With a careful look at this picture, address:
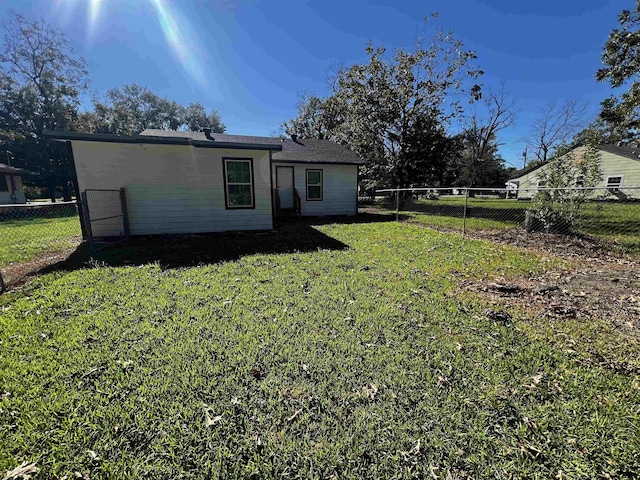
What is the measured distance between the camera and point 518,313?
3.53 m

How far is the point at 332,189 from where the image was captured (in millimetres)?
13422

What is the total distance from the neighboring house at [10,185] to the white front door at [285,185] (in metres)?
20.0

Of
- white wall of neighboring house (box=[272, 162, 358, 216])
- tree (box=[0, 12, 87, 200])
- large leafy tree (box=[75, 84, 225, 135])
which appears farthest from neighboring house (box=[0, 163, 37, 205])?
white wall of neighboring house (box=[272, 162, 358, 216])

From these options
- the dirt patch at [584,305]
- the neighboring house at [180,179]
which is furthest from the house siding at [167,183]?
the dirt patch at [584,305]

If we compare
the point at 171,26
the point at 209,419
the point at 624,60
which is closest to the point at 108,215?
the point at 171,26

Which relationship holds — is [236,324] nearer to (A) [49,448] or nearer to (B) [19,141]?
(A) [49,448]

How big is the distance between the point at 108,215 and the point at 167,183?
6.04 ft

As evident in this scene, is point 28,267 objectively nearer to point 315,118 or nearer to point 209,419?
point 209,419

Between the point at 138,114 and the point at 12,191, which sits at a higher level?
the point at 138,114

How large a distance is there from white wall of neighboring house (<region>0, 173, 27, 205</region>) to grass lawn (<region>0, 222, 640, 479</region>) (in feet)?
75.3

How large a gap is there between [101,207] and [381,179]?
1452 centimetres

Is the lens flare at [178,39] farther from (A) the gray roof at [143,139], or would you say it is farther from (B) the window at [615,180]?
(B) the window at [615,180]

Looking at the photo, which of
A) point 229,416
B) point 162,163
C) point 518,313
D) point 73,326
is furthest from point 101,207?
point 518,313

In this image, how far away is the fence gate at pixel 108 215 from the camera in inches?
297
